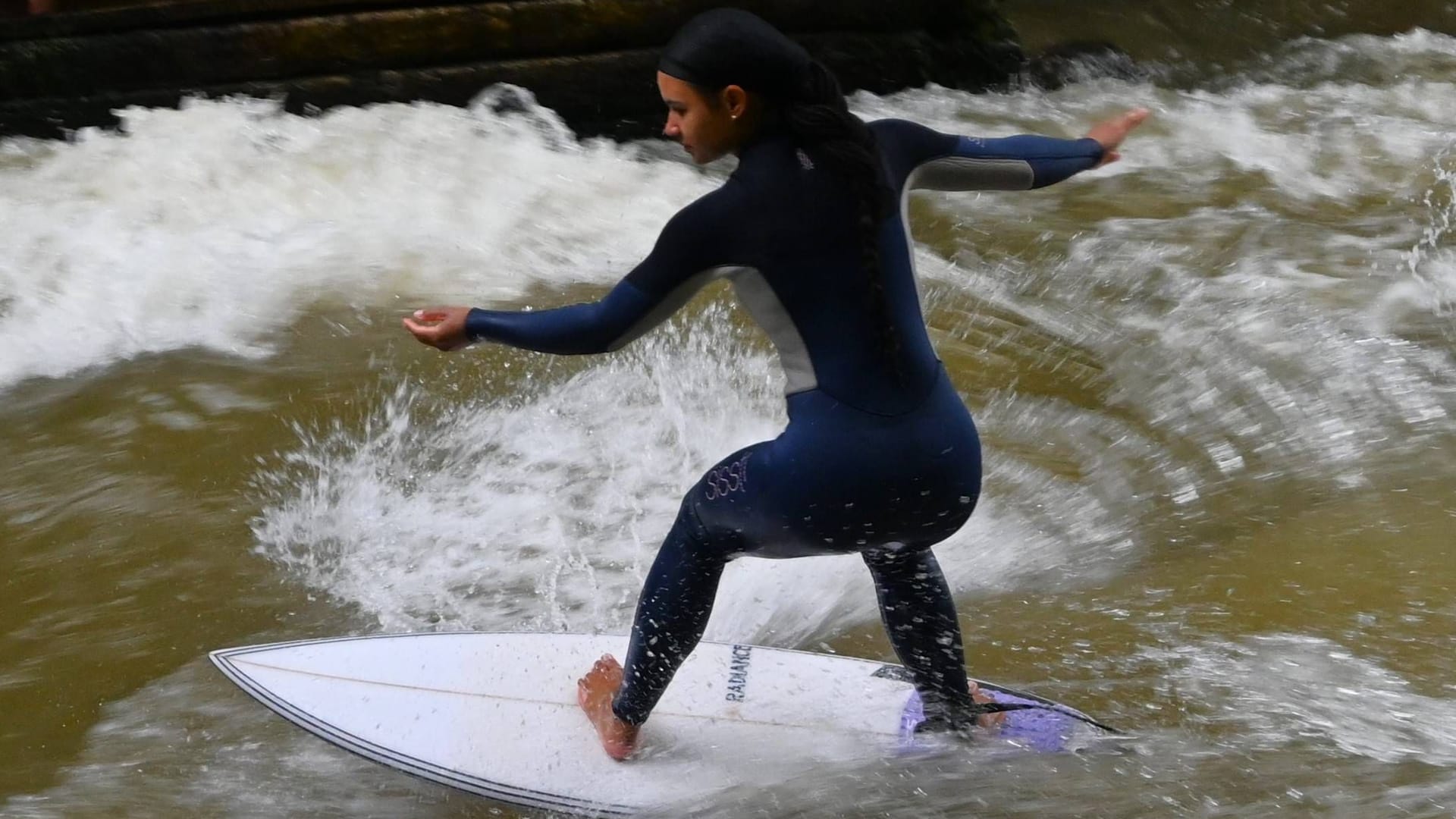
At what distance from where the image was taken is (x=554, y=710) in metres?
2.70

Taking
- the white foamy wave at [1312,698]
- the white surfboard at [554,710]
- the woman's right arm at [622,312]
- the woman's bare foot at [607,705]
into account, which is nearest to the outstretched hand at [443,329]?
the woman's right arm at [622,312]

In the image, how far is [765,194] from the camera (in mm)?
1855

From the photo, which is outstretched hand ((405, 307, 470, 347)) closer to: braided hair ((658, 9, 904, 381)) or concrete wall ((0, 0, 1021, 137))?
braided hair ((658, 9, 904, 381))

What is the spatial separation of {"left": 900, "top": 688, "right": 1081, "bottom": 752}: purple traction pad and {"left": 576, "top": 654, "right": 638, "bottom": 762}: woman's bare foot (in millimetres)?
542

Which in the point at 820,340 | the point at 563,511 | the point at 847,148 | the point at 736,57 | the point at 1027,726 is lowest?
the point at 1027,726

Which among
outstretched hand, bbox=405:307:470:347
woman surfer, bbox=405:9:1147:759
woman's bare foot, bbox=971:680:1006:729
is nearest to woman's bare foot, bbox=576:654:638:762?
woman surfer, bbox=405:9:1147:759

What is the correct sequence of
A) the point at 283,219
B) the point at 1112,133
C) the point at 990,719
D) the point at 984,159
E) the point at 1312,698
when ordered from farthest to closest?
the point at 283,219 < the point at 1312,698 < the point at 990,719 < the point at 1112,133 < the point at 984,159

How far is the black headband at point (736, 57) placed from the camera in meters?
1.79

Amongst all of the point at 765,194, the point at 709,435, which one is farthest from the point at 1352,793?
the point at 709,435

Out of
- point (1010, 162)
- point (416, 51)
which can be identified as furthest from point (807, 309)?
point (416, 51)

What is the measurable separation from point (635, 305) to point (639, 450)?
6.41 ft

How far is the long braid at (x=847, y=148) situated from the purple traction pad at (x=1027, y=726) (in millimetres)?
999

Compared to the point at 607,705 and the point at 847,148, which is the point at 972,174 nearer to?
the point at 847,148

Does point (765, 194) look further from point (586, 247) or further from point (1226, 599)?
point (586, 247)
